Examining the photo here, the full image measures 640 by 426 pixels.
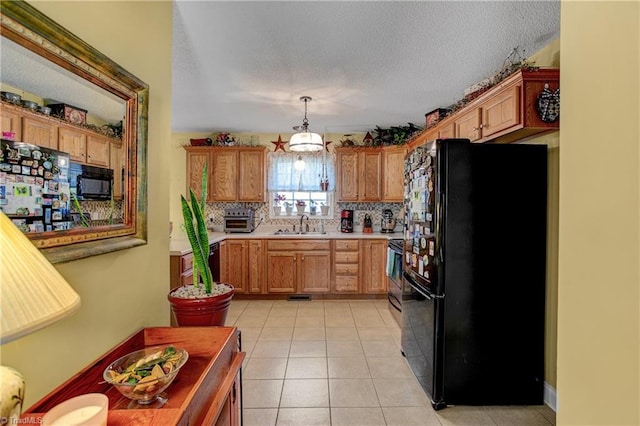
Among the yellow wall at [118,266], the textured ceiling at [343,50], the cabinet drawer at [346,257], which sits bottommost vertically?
the cabinet drawer at [346,257]

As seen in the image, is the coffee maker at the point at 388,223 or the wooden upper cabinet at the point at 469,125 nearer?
the wooden upper cabinet at the point at 469,125

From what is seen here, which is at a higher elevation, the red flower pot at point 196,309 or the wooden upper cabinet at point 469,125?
the wooden upper cabinet at point 469,125

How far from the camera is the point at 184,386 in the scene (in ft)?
3.46

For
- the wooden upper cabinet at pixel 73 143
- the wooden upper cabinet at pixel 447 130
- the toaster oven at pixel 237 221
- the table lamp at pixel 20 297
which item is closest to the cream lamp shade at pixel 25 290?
the table lamp at pixel 20 297

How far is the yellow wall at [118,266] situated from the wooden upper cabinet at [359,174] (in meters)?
3.27

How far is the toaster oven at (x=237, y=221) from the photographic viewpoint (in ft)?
15.2

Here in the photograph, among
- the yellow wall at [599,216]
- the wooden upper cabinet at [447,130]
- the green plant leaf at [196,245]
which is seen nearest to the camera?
the yellow wall at [599,216]

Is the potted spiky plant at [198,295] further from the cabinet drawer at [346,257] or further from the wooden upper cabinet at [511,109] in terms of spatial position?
the cabinet drawer at [346,257]

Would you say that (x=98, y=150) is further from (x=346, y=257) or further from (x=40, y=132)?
(x=346, y=257)

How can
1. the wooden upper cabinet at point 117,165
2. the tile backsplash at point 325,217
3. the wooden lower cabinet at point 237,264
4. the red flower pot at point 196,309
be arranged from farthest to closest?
the tile backsplash at point 325,217 < the wooden lower cabinet at point 237,264 < the red flower pot at point 196,309 < the wooden upper cabinet at point 117,165

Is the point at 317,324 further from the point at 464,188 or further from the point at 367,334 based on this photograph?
the point at 464,188

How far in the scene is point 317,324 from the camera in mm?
3406

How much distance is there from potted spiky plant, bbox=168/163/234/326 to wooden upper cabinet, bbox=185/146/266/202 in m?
3.07

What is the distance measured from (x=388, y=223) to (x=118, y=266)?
399cm
